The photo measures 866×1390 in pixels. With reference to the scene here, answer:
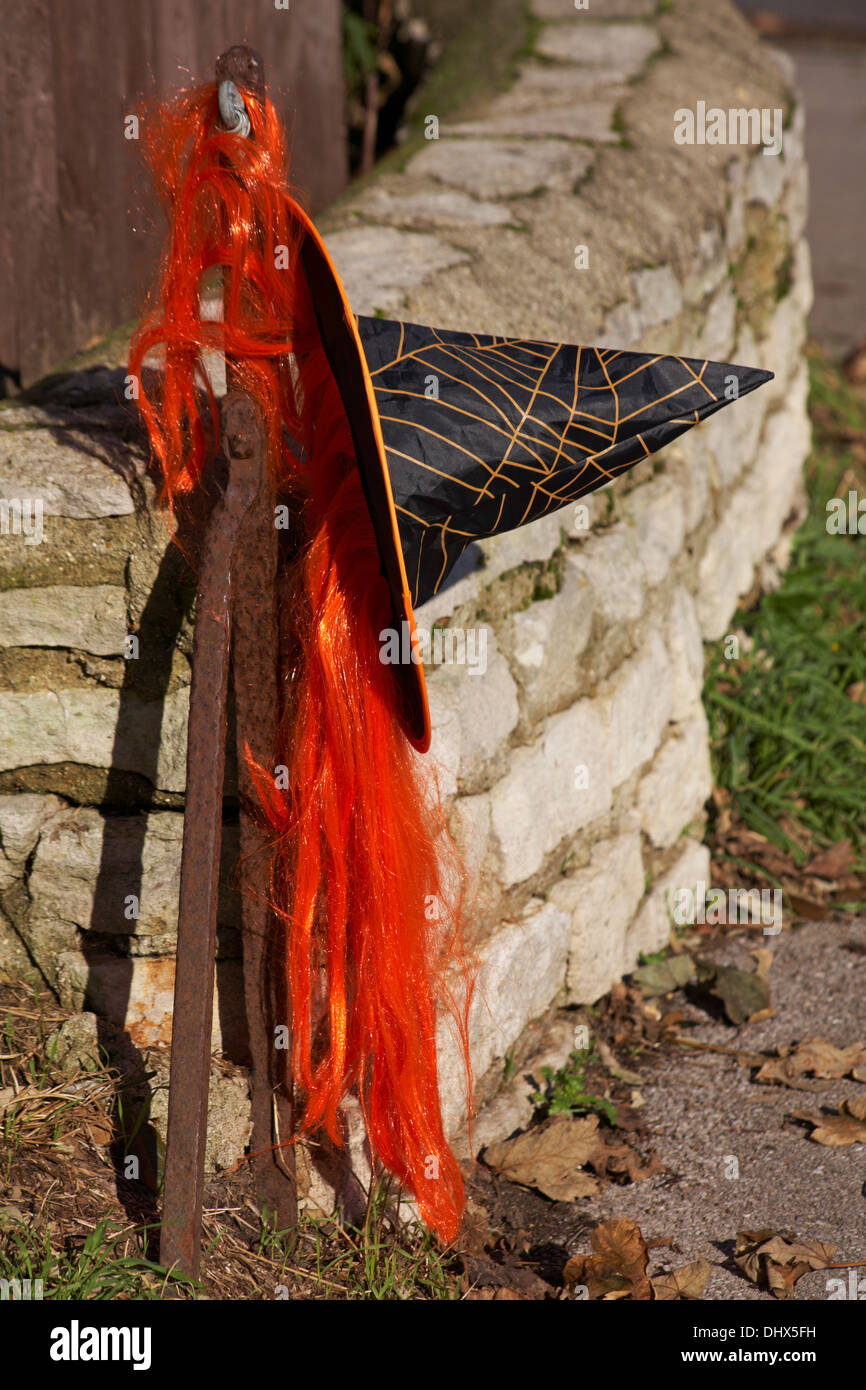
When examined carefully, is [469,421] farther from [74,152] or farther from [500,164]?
[500,164]

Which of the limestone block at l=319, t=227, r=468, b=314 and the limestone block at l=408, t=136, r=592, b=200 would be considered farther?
the limestone block at l=408, t=136, r=592, b=200

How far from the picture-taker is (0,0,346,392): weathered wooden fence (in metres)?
2.55

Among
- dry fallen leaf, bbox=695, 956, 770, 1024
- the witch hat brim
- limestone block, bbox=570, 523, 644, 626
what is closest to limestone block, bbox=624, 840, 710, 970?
dry fallen leaf, bbox=695, 956, 770, 1024

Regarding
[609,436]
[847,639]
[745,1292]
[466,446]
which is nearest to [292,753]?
[466,446]

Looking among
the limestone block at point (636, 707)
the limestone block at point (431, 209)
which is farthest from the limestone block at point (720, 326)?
the limestone block at point (636, 707)

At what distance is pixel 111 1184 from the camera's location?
186cm

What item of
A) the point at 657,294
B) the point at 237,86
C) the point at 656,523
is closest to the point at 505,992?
the point at 656,523

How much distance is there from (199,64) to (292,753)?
86.2 inches

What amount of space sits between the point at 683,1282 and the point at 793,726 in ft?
5.45

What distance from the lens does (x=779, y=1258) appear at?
77.6 inches

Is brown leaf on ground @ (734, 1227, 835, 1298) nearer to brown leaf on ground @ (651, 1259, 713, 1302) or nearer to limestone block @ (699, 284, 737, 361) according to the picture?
brown leaf on ground @ (651, 1259, 713, 1302)

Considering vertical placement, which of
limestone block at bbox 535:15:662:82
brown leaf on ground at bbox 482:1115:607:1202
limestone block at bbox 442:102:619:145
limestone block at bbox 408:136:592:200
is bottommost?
brown leaf on ground at bbox 482:1115:607:1202

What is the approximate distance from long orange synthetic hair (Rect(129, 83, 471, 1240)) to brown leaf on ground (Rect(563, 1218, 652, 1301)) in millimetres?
223

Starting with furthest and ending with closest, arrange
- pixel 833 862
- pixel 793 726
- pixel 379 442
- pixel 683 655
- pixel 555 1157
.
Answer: pixel 793 726
pixel 833 862
pixel 683 655
pixel 555 1157
pixel 379 442
